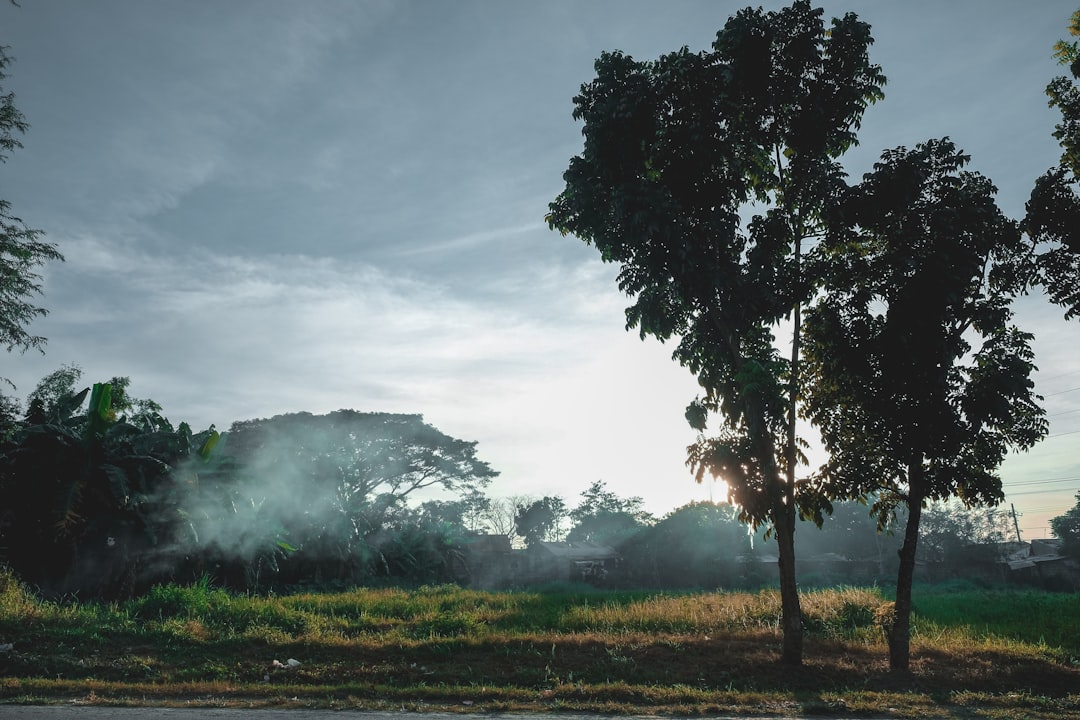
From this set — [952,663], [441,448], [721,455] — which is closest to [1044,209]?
[721,455]

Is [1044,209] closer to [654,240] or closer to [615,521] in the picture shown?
[654,240]

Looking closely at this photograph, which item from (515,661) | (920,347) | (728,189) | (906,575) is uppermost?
(728,189)

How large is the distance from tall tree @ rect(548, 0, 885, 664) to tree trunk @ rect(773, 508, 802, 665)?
54 millimetres

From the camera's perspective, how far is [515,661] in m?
11.0

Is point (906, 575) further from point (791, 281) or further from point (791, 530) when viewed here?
point (791, 281)

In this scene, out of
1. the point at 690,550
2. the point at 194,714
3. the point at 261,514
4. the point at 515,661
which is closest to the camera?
the point at 194,714

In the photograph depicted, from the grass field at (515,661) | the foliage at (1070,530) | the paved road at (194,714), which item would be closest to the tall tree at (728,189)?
the grass field at (515,661)

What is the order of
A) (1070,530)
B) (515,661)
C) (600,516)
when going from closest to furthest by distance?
1. (515,661)
2. (1070,530)
3. (600,516)

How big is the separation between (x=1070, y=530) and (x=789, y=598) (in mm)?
56990

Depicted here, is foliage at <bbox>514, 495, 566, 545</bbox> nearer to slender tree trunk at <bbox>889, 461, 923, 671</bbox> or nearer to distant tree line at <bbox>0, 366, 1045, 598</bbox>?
distant tree line at <bbox>0, 366, 1045, 598</bbox>

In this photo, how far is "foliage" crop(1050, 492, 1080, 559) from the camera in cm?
5228

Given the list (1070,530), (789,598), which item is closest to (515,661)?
(789,598)

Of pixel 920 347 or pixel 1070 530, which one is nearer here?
pixel 920 347

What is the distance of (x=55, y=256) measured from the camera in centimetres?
1667
